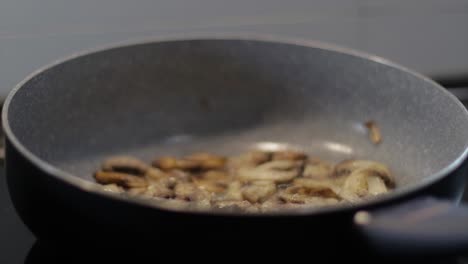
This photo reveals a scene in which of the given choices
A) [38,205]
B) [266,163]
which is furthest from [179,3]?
[38,205]

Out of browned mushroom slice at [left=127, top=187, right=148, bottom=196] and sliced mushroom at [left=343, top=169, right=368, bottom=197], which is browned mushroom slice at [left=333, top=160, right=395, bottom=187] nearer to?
sliced mushroom at [left=343, top=169, right=368, bottom=197]

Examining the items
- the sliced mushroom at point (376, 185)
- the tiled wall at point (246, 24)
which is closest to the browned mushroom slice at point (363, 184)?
the sliced mushroom at point (376, 185)

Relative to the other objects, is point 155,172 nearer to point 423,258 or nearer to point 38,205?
point 38,205

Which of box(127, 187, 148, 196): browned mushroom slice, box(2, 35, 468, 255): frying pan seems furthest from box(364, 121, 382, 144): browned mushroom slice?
box(127, 187, 148, 196): browned mushroom slice

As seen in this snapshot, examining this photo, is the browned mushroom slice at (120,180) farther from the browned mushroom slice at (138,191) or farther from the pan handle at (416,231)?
the pan handle at (416,231)

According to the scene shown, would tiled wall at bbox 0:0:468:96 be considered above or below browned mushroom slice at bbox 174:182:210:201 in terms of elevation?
above

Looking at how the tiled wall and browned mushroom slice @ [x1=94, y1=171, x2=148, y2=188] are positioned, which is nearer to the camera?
browned mushroom slice @ [x1=94, y1=171, x2=148, y2=188]
